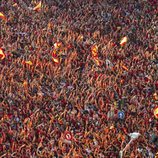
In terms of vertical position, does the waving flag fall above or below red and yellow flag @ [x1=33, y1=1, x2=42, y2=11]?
below

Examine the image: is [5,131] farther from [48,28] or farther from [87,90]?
[48,28]

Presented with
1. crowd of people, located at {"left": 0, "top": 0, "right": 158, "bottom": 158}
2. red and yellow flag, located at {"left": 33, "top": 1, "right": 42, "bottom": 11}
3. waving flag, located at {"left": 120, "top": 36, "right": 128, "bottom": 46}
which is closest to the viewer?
crowd of people, located at {"left": 0, "top": 0, "right": 158, "bottom": 158}

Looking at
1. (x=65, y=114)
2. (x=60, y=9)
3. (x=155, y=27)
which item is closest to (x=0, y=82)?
(x=65, y=114)

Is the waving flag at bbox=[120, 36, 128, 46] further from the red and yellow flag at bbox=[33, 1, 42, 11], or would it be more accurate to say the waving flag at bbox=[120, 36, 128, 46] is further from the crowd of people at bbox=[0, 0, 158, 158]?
the red and yellow flag at bbox=[33, 1, 42, 11]

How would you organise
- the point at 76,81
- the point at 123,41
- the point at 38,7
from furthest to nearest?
the point at 38,7 → the point at 123,41 → the point at 76,81

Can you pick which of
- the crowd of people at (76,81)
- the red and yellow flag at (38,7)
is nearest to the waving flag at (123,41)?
the crowd of people at (76,81)

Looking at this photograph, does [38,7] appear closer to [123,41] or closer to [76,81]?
[123,41]

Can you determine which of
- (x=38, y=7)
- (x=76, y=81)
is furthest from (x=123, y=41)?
(x=38, y=7)

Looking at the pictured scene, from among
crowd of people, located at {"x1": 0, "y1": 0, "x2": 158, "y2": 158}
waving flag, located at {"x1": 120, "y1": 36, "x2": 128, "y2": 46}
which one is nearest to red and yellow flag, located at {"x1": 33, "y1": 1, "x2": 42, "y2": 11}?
crowd of people, located at {"x1": 0, "y1": 0, "x2": 158, "y2": 158}
